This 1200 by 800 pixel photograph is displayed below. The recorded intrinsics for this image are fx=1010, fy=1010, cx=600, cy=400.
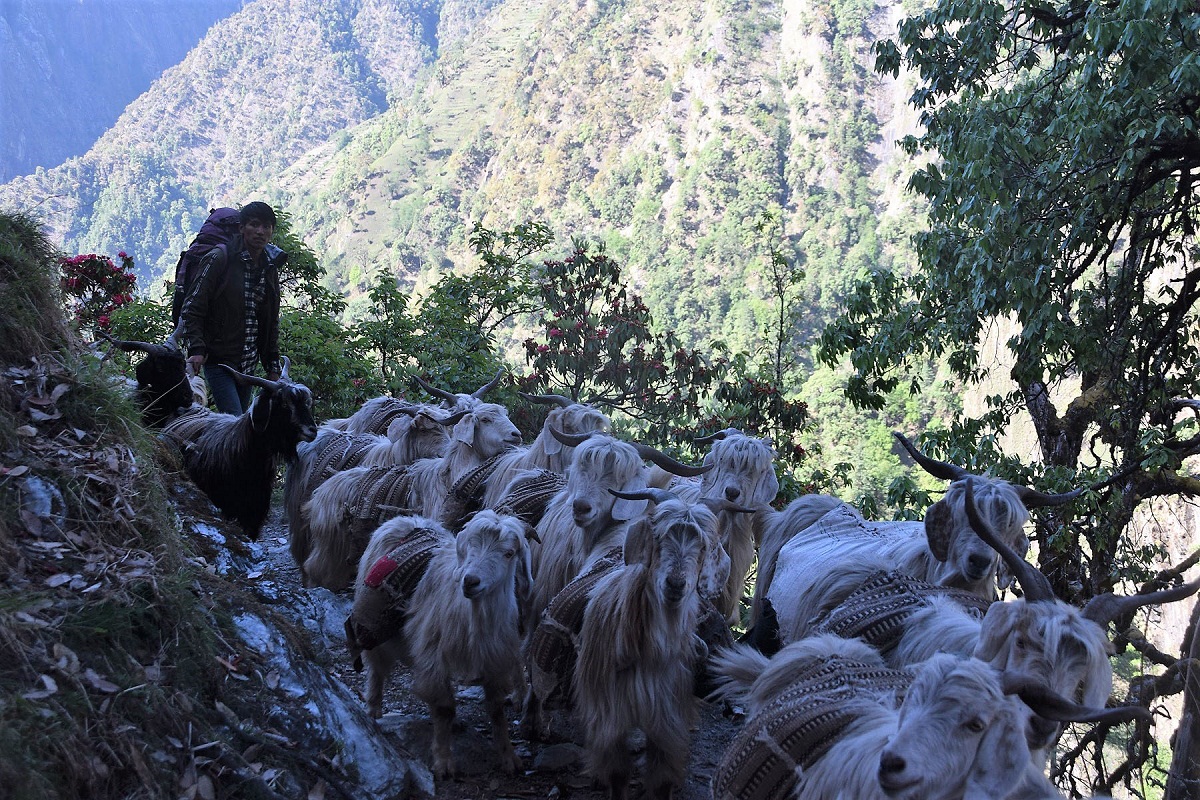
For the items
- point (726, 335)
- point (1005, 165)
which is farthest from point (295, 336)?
point (726, 335)

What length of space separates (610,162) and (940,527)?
8287 centimetres

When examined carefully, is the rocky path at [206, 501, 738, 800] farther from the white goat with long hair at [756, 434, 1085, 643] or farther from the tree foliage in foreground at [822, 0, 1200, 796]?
the tree foliage in foreground at [822, 0, 1200, 796]

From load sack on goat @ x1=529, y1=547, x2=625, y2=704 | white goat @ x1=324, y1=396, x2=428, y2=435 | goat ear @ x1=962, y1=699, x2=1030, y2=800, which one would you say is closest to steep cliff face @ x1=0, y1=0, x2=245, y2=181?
white goat @ x1=324, y1=396, x2=428, y2=435

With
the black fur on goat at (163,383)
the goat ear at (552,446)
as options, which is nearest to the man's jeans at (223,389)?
the black fur on goat at (163,383)

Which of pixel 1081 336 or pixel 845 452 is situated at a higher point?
pixel 1081 336

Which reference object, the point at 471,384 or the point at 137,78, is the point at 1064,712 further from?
the point at 137,78

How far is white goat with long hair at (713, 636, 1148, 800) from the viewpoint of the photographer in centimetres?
255

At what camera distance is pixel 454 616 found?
192 inches

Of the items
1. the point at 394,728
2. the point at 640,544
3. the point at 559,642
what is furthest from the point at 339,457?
the point at 640,544

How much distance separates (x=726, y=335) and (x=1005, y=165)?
46.3 meters

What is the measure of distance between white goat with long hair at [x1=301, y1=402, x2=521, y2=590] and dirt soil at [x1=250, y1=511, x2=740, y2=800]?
2.32ft

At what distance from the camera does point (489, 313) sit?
1424cm

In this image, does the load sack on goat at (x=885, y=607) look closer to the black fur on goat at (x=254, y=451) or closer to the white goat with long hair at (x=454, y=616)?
the white goat with long hair at (x=454, y=616)

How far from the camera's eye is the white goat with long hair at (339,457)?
298 inches
